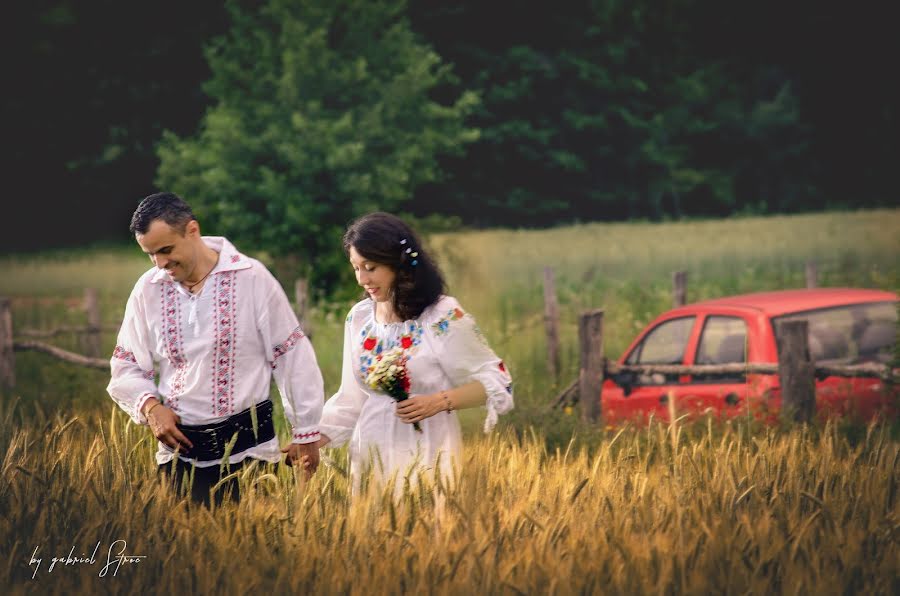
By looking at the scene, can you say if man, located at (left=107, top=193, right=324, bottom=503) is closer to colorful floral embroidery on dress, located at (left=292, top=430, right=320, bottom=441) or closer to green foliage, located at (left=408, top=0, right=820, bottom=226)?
colorful floral embroidery on dress, located at (left=292, top=430, right=320, bottom=441)

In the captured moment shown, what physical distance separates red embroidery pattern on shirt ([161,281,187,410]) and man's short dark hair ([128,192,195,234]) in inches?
10.8

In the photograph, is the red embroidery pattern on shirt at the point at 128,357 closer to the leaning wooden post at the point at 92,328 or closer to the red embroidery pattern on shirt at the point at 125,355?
the red embroidery pattern on shirt at the point at 125,355

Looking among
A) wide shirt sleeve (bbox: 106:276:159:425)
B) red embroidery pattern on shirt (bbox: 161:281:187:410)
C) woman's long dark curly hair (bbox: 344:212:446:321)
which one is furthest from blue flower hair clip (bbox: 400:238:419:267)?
wide shirt sleeve (bbox: 106:276:159:425)

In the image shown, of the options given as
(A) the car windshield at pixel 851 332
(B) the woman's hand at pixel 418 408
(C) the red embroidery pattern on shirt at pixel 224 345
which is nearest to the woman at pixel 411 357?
(B) the woman's hand at pixel 418 408

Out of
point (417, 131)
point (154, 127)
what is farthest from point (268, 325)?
point (154, 127)

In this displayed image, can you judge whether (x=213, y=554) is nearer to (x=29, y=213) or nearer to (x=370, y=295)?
(x=370, y=295)

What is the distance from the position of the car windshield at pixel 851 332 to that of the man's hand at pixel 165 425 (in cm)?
492

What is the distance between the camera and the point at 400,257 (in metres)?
4.26

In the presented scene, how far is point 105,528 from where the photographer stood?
4.14 metres

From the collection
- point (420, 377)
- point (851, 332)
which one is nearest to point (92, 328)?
point (851, 332)

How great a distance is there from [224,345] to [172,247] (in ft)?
1.27

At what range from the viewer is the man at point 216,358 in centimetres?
435

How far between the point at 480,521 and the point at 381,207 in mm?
19699

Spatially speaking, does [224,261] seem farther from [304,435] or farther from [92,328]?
[92,328]
